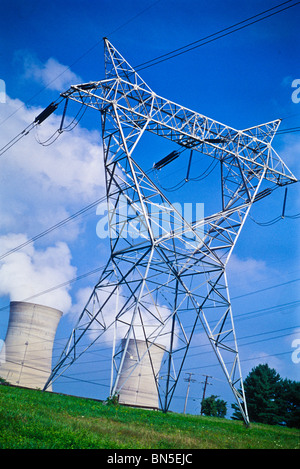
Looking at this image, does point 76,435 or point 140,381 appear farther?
point 140,381

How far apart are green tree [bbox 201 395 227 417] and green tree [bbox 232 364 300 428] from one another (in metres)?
11.0

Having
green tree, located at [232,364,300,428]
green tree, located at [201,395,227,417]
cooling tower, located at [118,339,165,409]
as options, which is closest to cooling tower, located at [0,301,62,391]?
cooling tower, located at [118,339,165,409]

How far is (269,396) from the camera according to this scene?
41969 mm

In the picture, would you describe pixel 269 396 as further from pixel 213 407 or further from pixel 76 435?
pixel 76 435

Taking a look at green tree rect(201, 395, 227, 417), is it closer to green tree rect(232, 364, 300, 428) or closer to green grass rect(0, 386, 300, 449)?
green tree rect(232, 364, 300, 428)

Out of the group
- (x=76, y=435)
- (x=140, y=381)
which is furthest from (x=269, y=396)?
(x=76, y=435)

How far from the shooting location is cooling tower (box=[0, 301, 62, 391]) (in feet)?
122

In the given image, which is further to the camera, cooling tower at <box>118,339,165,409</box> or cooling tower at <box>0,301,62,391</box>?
cooling tower at <box>118,339,165,409</box>

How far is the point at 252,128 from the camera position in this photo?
21547 millimetres

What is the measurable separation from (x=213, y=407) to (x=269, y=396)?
1825cm

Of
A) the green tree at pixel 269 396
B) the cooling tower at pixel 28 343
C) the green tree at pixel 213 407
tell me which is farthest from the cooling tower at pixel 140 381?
the green tree at pixel 213 407

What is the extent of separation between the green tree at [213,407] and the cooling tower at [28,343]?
84.9 feet

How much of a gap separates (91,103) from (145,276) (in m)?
7.73
